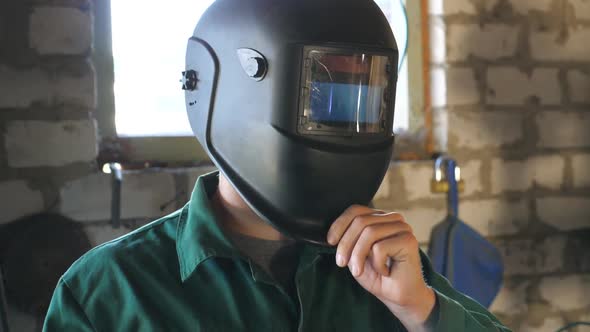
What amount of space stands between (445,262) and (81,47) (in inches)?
41.1

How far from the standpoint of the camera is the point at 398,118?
1.88 m

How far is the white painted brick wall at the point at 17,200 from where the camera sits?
1.36 m

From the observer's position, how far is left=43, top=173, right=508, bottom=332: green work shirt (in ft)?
2.75

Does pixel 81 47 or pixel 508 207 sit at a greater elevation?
pixel 81 47

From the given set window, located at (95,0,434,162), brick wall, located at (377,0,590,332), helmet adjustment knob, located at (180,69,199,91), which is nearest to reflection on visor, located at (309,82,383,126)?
helmet adjustment knob, located at (180,69,199,91)

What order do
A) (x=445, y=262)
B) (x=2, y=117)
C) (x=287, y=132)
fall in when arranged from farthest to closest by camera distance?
(x=445, y=262) < (x=2, y=117) < (x=287, y=132)

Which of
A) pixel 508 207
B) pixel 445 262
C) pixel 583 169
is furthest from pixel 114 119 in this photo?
pixel 583 169

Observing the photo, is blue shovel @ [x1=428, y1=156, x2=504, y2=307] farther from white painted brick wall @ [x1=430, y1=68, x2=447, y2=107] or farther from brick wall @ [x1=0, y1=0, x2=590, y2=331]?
white painted brick wall @ [x1=430, y1=68, x2=447, y2=107]

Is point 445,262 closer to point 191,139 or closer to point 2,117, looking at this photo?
point 191,139

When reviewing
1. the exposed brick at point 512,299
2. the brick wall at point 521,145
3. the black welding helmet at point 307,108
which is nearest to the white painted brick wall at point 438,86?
the brick wall at point 521,145

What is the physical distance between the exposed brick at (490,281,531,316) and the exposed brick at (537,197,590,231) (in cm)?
20

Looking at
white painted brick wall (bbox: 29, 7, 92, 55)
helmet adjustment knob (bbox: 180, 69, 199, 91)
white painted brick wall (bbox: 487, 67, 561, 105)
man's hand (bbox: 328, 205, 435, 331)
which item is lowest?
man's hand (bbox: 328, 205, 435, 331)

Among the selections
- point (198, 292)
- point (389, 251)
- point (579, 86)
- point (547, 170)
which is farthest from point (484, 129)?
point (198, 292)

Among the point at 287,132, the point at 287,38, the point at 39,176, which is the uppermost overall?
the point at 287,38
